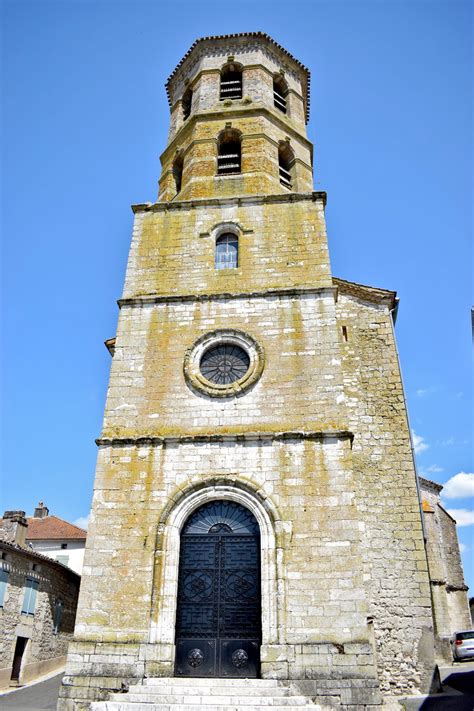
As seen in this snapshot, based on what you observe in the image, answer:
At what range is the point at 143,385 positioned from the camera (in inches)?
454

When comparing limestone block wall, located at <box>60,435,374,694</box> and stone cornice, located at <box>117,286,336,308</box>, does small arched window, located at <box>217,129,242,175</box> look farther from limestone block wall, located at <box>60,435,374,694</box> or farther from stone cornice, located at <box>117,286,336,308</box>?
limestone block wall, located at <box>60,435,374,694</box>

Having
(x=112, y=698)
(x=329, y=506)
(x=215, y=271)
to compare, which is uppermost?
(x=215, y=271)

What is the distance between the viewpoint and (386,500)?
11406 mm

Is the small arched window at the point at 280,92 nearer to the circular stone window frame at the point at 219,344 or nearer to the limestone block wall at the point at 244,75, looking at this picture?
the limestone block wall at the point at 244,75

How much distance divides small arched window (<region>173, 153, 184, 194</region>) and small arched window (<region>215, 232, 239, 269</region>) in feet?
10.1

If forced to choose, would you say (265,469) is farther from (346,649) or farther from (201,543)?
(346,649)

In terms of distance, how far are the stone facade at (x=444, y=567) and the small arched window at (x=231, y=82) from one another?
44.7 ft

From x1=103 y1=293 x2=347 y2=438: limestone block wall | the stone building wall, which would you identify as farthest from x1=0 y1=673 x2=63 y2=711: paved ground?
x1=103 y1=293 x2=347 y2=438: limestone block wall

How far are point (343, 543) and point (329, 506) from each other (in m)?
0.65

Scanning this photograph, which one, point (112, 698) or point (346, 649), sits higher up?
point (346, 649)

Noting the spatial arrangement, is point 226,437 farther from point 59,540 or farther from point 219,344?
point 59,540

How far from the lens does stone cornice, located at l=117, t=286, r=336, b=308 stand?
39.4ft

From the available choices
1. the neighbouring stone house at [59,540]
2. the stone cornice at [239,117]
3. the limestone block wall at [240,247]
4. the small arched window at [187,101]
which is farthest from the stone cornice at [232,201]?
the neighbouring stone house at [59,540]

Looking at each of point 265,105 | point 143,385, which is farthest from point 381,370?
point 265,105
